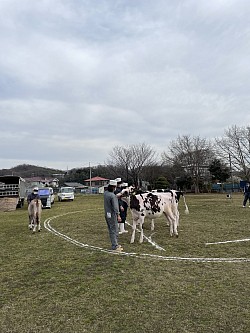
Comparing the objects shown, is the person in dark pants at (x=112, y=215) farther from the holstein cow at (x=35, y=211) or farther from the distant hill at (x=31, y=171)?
the distant hill at (x=31, y=171)

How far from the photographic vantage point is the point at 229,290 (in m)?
5.23

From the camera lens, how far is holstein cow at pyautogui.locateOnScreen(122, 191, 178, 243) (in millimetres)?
9688

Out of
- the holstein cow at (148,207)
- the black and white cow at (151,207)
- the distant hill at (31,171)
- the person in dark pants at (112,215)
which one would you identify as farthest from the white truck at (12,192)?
the distant hill at (31,171)

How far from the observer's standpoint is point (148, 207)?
999 centimetres

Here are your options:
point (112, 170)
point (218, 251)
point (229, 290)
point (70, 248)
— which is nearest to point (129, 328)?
point (229, 290)

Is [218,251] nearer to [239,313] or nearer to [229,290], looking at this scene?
[229,290]

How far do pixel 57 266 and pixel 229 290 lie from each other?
377 cm

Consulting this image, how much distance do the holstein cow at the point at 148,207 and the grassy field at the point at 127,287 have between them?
673mm

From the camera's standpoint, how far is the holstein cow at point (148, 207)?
9688 mm

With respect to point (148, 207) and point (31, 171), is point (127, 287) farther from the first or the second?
point (31, 171)

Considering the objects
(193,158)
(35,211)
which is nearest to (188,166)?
(193,158)

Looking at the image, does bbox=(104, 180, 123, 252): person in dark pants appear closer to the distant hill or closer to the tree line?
the tree line

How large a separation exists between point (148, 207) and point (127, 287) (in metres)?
4.59

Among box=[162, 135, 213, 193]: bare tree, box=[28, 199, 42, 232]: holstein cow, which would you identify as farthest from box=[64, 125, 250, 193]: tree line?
box=[28, 199, 42, 232]: holstein cow
